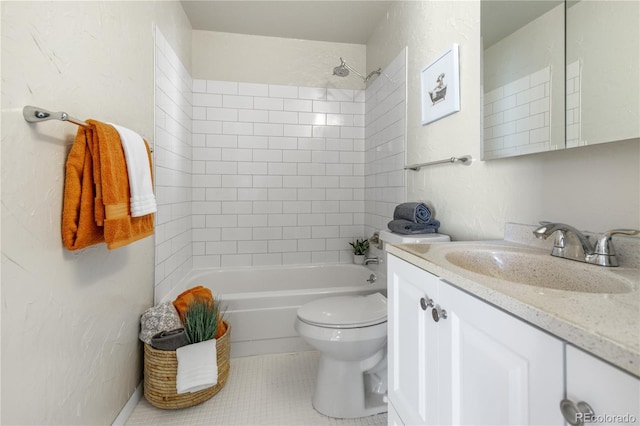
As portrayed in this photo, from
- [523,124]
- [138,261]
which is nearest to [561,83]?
[523,124]

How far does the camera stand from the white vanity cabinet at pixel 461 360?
47 cm

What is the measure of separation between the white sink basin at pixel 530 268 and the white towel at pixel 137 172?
1.15m

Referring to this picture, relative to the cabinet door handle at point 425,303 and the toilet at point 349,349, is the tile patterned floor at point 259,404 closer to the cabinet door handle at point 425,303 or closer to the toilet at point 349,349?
the toilet at point 349,349

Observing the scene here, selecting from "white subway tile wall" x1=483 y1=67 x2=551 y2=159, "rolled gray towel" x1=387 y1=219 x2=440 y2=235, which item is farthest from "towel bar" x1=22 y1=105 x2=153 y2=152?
"white subway tile wall" x1=483 y1=67 x2=551 y2=159

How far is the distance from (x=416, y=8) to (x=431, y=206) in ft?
4.08

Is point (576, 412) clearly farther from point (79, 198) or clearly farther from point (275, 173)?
point (275, 173)

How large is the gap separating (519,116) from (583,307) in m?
0.89

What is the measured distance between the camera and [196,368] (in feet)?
5.01

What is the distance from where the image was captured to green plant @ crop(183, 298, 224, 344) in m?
1.60

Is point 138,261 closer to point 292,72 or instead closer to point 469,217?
point 469,217

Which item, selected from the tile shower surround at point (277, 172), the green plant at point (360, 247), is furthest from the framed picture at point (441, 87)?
the green plant at point (360, 247)

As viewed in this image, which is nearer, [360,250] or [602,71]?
[602,71]

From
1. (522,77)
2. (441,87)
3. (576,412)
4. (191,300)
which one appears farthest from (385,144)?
(576,412)

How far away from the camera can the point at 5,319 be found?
2.71 ft
